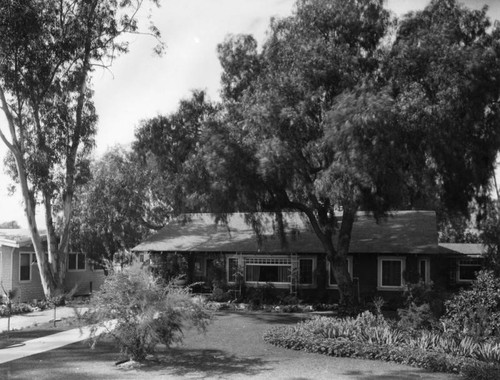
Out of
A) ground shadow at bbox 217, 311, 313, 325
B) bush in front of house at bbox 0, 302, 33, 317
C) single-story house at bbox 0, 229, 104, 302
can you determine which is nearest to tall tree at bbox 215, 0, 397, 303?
ground shadow at bbox 217, 311, 313, 325

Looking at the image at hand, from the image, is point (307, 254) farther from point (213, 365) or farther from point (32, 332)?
point (213, 365)

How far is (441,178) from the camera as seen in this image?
21.3 metres

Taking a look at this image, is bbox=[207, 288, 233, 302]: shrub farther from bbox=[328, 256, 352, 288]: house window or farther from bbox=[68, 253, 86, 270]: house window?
bbox=[68, 253, 86, 270]: house window

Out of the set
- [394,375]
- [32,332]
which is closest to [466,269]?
[394,375]

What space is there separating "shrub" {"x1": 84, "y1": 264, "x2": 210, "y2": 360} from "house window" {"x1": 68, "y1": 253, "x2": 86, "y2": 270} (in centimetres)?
2376

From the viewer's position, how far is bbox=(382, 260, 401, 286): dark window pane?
25.7m

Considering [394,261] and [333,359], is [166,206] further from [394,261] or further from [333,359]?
[333,359]

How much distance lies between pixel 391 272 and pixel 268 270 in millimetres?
6105

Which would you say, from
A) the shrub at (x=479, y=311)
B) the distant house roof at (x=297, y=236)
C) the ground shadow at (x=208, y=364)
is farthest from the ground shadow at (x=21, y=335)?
the shrub at (x=479, y=311)

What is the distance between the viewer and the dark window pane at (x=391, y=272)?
84.2 ft

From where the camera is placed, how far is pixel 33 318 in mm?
21438

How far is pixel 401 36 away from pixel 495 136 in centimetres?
529

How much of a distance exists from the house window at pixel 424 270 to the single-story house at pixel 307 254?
0.03m

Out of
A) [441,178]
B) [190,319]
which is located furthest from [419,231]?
[190,319]
